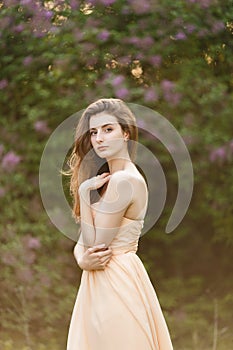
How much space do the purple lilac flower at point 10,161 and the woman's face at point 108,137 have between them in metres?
2.30

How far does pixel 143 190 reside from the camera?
3.04 meters

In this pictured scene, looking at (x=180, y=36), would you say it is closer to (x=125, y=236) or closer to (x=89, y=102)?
(x=89, y=102)

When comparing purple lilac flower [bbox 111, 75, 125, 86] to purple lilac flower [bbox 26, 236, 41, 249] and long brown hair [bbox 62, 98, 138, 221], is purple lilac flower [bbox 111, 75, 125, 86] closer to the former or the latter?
purple lilac flower [bbox 26, 236, 41, 249]

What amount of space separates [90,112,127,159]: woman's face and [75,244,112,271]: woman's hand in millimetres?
314

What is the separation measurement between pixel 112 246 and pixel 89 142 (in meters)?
0.37

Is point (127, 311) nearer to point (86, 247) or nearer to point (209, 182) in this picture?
point (86, 247)

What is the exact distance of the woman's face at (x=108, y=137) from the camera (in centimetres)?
305

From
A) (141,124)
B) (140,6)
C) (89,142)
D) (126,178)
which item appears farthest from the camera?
(140,6)

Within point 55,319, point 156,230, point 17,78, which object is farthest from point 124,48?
point 55,319

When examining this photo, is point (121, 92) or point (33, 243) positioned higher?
point (121, 92)

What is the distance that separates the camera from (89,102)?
17.4 feet

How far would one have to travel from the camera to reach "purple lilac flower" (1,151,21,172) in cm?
532

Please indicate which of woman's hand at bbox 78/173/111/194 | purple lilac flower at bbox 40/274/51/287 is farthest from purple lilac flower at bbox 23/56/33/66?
woman's hand at bbox 78/173/111/194

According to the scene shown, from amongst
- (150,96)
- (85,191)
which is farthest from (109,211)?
(150,96)
